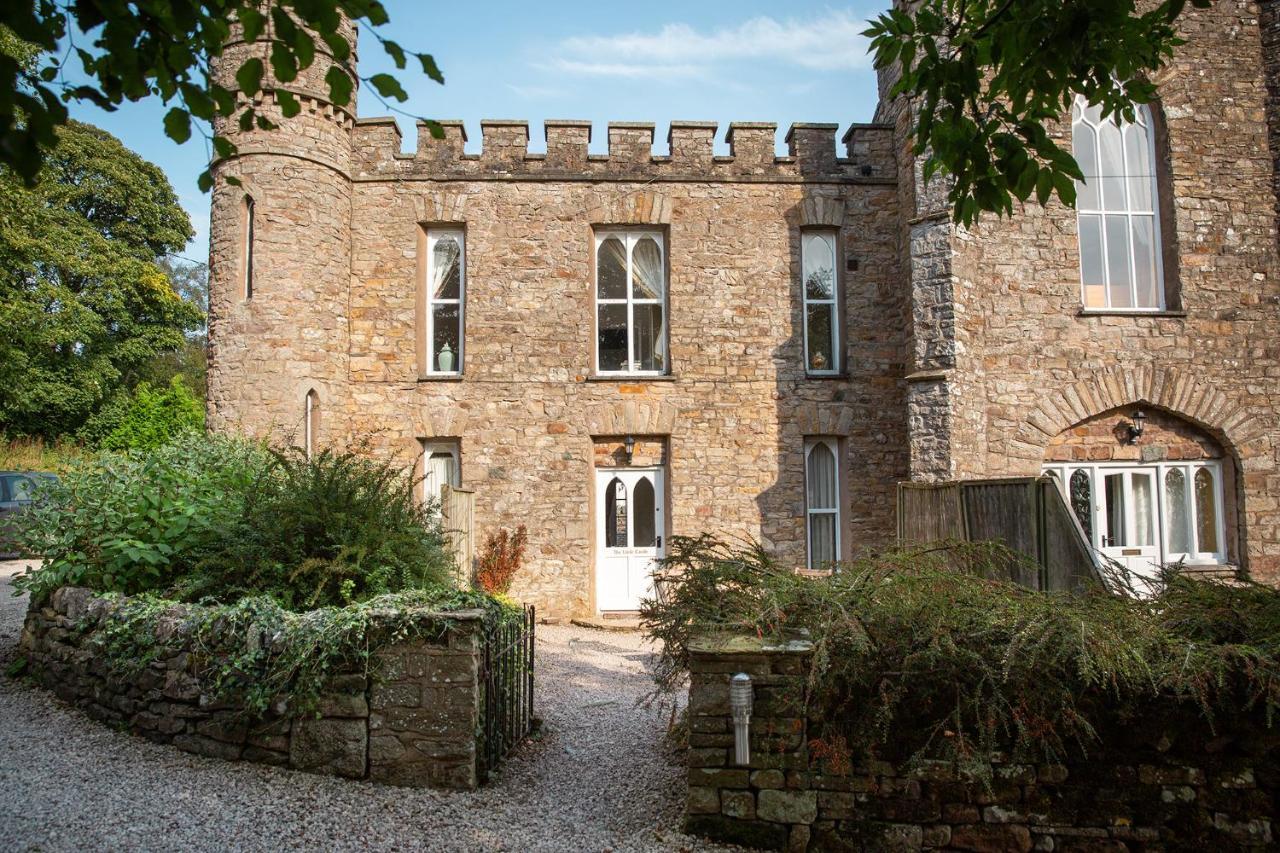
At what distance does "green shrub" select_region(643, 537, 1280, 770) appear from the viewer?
12.2 ft

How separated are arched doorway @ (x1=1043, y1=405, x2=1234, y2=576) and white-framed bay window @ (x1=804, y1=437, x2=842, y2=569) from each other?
2.83 meters

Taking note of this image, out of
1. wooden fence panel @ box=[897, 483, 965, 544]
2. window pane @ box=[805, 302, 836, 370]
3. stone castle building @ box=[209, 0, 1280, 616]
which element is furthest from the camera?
window pane @ box=[805, 302, 836, 370]

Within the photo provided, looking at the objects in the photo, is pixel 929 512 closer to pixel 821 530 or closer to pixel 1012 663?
pixel 821 530

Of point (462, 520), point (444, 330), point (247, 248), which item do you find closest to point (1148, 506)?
point (462, 520)

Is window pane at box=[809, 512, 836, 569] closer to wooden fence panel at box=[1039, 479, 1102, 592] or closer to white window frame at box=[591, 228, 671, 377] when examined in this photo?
white window frame at box=[591, 228, 671, 377]

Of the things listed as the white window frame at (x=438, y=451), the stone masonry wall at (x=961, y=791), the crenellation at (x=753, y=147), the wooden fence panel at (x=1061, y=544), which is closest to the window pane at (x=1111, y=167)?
the crenellation at (x=753, y=147)

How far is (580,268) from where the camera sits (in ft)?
38.7

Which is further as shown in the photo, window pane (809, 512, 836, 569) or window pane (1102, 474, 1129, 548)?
window pane (809, 512, 836, 569)

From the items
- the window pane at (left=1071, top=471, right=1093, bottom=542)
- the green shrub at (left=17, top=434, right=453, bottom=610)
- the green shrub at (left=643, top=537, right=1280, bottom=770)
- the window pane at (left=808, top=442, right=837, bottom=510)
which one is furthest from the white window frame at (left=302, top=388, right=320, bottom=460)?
the window pane at (left=1071, top=471, right=1093, bottom=542)

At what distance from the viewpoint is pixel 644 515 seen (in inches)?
463

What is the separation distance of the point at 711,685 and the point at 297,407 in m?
8.43

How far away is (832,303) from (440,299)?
234 inches

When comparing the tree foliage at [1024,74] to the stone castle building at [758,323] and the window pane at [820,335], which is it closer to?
the stone castle building at [758,323]

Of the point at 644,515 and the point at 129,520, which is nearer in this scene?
the point at 129,520
